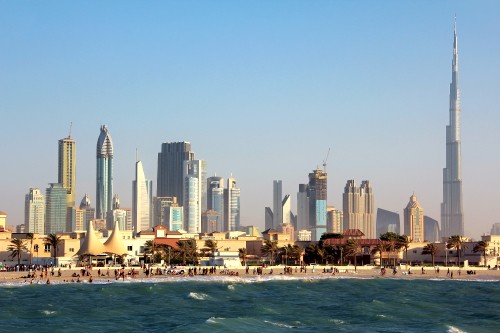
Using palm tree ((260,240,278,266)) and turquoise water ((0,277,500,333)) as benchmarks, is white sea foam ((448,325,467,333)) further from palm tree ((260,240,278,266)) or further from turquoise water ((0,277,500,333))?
palm tree ((260,240,278,266))

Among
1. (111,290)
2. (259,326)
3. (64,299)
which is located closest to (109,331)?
(259,326)

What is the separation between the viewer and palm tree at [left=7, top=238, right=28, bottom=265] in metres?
147

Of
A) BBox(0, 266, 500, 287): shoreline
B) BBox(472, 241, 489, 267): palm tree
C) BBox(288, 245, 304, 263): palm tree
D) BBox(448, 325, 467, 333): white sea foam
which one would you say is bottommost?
BBox(448, 325, 467, 333): white sea foam

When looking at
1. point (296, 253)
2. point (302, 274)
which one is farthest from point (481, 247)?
point (302, 274)

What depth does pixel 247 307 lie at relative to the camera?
82.1 m

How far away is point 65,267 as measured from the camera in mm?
136125

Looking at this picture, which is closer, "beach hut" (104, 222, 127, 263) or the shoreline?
the shoreline

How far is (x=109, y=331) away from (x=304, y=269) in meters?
77.4

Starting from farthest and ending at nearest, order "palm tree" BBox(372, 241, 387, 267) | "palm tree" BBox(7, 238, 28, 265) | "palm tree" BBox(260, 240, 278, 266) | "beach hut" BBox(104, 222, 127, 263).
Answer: "palm tree" BBox(260, 240, 278, 266)
"palm tree" BBox(372, 241, 387, 267)
"palm tree" BBox(7, 238, 28, 265)
"beach hut" BBox(104, 222, 127, 263)

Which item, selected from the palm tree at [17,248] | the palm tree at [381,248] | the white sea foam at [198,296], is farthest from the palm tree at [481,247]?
the white sea foam at [198,296]

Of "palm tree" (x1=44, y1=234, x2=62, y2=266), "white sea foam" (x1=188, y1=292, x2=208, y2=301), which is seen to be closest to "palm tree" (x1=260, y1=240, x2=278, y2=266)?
"palm tree" (x1=44, y1=234, x2=62, y2=266)

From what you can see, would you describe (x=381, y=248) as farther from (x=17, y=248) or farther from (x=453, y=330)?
(x=453, y=330)

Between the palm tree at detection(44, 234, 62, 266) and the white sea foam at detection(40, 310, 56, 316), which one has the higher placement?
the palm tree at detection(44, 234, 62, 266)

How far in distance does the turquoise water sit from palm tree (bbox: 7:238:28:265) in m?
41.8
